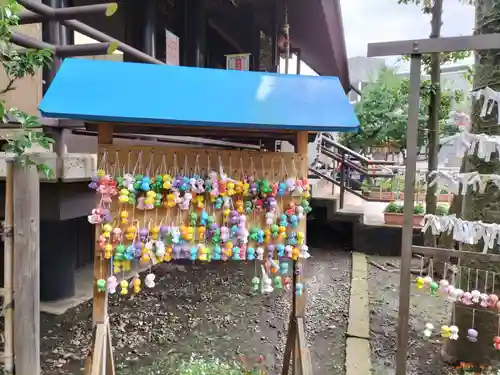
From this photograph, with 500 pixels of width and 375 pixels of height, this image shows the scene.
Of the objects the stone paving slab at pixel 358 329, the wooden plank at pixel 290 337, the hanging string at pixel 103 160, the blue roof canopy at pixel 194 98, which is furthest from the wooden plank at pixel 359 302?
the hanging string at pixel 103 160

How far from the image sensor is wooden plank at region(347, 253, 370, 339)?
4395 mm

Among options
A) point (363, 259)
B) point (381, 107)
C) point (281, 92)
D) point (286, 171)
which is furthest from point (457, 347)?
point (381, 107)

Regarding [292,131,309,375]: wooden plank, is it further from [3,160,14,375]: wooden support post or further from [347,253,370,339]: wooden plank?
[347,253,370,339]: wooden plank

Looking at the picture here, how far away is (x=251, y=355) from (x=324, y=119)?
275cm

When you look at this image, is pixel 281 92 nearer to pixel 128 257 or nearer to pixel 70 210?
pixel 128 257

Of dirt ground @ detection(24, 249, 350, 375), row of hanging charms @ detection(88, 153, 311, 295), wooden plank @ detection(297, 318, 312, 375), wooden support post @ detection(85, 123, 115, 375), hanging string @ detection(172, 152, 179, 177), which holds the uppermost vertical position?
hanging string @ detection(172, 152, 179, 177)

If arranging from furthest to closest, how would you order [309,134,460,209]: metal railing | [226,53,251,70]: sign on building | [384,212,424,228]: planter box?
[309,134,460,209]: metal railing < [384,212,424,228]: planter box < [226,53,251,70]: sign on building

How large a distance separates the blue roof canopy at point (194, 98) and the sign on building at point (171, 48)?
304cm

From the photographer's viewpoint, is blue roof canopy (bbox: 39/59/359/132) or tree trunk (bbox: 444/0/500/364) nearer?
blue roof canopy (bbox: 39/59/359/132)

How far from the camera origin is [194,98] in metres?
2.08

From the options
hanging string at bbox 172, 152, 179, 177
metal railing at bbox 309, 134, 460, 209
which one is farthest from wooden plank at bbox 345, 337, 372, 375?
metal railing at bbox 309, 134, 460, 209

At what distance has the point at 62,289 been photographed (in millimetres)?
4840

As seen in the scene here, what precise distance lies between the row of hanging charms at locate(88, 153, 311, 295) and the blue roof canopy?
0.36 meters

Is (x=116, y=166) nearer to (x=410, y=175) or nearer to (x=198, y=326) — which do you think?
(x=410, y=175)
